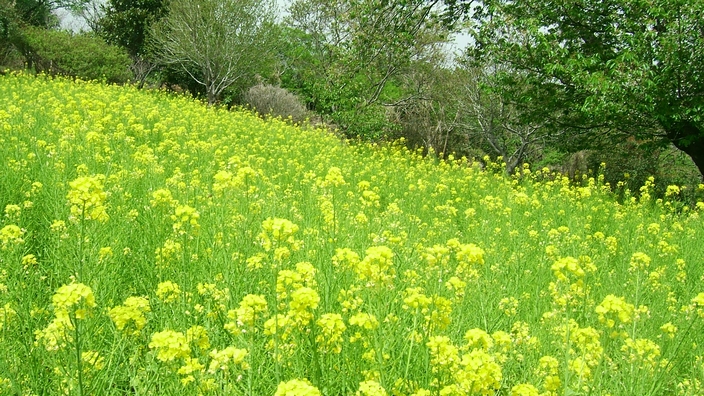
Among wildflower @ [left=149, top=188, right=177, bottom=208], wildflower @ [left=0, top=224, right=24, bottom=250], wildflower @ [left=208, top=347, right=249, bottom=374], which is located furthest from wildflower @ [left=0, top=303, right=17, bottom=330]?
wildflower @ [left=149, top=188, right=177, bottom=208]

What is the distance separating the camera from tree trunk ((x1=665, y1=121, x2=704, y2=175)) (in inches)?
363

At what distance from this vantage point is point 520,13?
1031 cm

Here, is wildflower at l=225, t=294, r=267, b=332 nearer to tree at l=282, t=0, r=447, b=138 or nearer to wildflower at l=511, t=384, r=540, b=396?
wildflower at l=511, t=384, r=540, b=396

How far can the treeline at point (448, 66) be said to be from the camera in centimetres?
856

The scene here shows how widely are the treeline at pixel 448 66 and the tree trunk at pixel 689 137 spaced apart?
3 cm

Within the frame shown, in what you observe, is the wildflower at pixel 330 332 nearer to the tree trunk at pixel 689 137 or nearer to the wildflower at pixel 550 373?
the wildflower at pixel 550 373

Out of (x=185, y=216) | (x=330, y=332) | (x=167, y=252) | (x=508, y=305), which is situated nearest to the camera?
(x=330, y=332)

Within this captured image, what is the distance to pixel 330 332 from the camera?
1.94 m

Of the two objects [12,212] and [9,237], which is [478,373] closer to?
[9,237]

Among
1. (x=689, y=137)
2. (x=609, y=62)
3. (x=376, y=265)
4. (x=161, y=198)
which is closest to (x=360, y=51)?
(x=609, y=62)

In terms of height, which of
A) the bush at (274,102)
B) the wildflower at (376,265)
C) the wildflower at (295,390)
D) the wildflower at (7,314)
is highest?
the bush at (274,102)

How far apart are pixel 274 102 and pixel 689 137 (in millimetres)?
15118

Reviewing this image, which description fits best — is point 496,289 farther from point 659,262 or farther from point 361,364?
point 659,262

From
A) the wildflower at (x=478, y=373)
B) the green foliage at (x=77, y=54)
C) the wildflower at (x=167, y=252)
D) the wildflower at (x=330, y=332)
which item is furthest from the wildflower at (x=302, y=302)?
the green foliage at (x=77, y=54)
